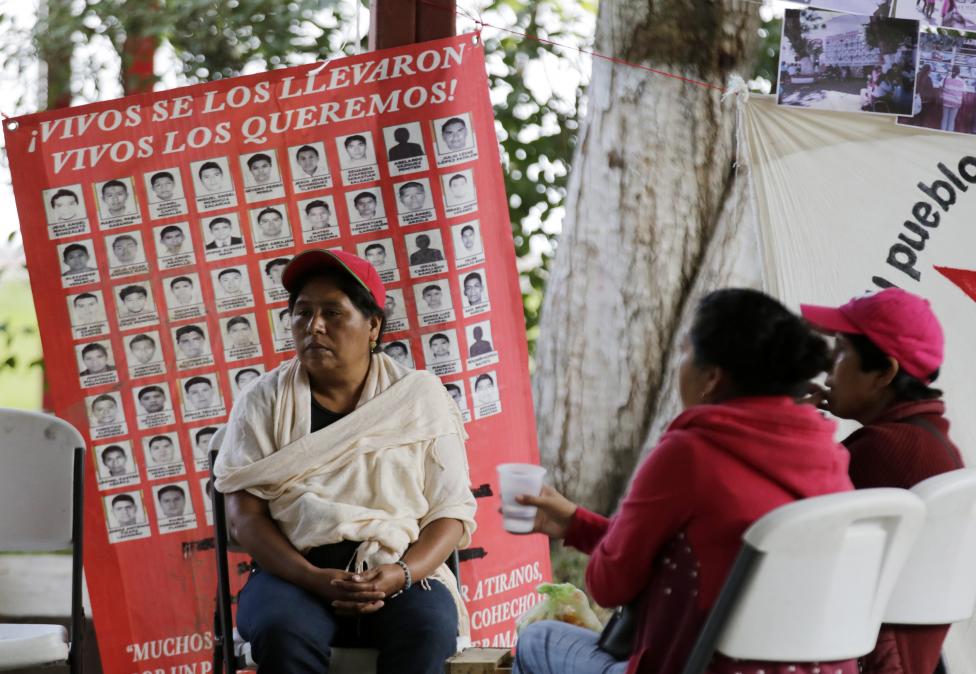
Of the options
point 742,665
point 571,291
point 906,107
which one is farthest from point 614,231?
point 742,665

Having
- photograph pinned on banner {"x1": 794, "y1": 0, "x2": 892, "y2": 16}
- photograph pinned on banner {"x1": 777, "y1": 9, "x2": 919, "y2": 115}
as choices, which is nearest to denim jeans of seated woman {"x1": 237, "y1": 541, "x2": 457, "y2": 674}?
photograph pinned on banner {"x1": 777, "y1": 9, "x2": 919, "y2": 115}

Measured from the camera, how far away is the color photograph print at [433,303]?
3.39m

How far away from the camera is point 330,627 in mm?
2547

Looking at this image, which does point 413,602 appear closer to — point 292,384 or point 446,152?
→ point 292,384

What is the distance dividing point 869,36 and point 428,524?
1.99 metres

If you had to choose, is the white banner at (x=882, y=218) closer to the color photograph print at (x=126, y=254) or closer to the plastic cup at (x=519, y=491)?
the plastic cup at (x=519, y=491)

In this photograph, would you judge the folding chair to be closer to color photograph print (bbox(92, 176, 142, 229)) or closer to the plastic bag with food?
the plastic bag with food

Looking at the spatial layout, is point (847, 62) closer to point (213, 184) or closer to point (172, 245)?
point (213, 184)

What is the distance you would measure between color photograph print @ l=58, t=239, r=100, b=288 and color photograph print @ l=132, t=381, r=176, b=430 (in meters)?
0.38

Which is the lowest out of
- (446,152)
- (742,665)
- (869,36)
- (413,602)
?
(413,602)

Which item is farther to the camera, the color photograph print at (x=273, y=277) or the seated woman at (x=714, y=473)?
the color photograph print at (x=273, y=277)

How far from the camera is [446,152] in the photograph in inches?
132

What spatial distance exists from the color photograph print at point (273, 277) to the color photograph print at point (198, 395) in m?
0.31

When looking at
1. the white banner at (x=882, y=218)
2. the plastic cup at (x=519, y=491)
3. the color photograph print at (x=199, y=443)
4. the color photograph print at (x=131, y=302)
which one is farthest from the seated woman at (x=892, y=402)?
the color photograph print at (x=131, y=302)
